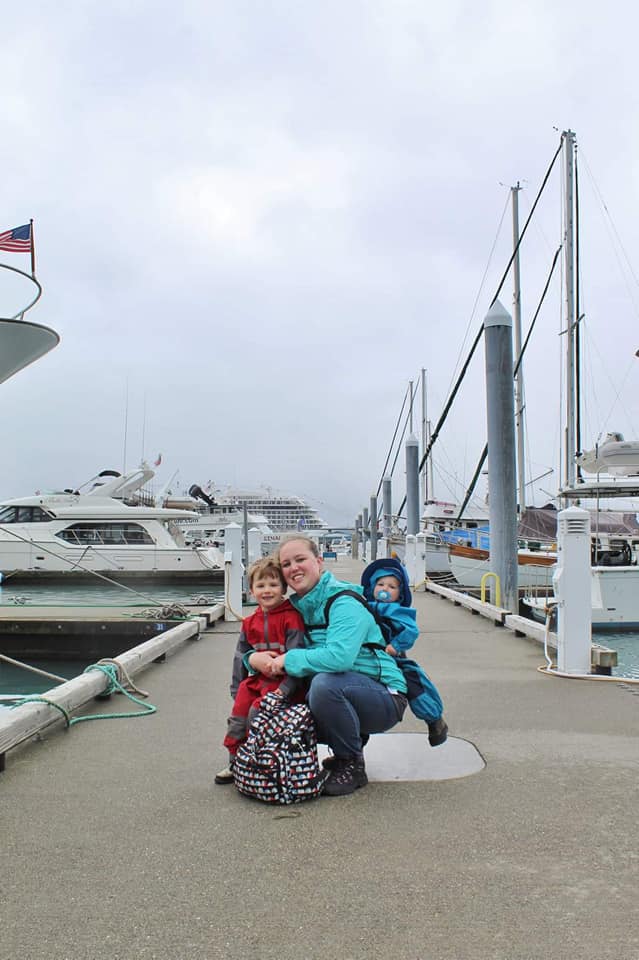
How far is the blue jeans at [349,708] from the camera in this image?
3.35 meters

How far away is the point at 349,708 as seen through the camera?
3.39 metres

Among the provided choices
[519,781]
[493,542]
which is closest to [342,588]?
[519,781]

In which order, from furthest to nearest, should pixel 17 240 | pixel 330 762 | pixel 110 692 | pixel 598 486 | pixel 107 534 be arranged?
1. pixel 107 534
2. pixel 598 486
3. pixel 17 240
4. pixel 110 692
5. pixel 330 762

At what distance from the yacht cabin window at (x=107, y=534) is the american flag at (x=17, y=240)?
22.3 metres

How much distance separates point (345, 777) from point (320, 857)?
0.74 metres

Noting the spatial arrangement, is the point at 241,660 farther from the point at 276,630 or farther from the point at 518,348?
the point at 518,348

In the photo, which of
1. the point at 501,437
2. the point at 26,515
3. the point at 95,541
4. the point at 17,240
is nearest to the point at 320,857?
the point at 17,240

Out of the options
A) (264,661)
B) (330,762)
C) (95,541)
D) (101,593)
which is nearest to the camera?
(264,661)

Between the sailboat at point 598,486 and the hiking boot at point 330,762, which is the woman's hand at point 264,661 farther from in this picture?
the sailboat at point 598,486

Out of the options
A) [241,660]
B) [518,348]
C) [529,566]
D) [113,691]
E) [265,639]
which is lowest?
[113,691]

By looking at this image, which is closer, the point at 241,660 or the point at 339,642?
the point at 339,642

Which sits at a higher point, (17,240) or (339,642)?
(17,240)

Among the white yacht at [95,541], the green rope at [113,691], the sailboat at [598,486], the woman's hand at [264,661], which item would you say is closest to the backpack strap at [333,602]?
the woman's hand at [264,661]

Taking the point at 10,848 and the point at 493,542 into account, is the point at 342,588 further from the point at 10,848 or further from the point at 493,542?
the point at 493,542
